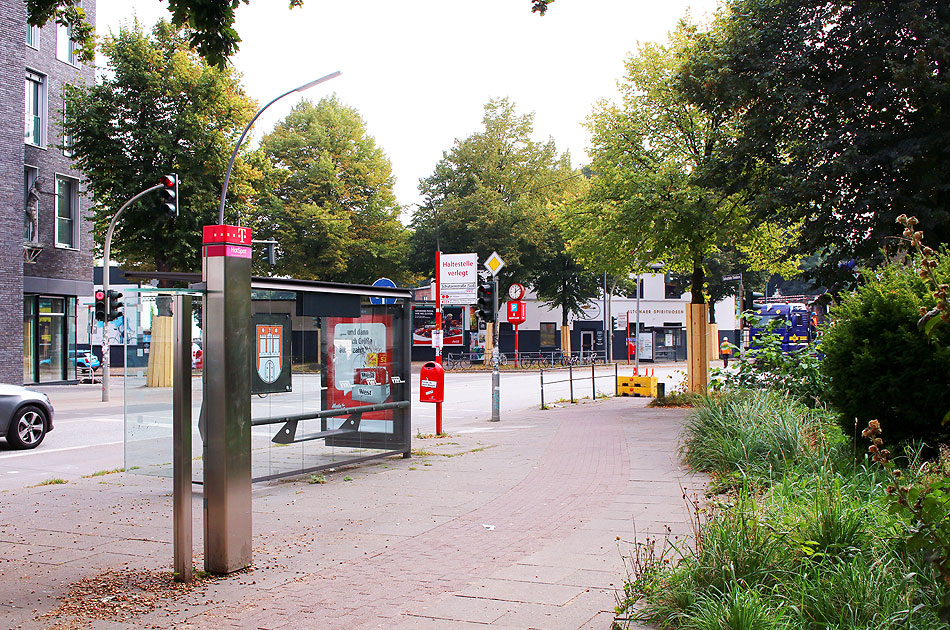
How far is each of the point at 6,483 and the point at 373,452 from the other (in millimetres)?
4671

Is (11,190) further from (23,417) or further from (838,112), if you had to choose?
(838,112)

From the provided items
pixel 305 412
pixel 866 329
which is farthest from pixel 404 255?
pixel 866 329

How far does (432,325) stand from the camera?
54656 mm

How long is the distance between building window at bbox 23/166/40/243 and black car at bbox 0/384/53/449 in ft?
63.5

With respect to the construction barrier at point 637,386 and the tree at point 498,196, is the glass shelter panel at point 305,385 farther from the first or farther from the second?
the tree at point 498,196

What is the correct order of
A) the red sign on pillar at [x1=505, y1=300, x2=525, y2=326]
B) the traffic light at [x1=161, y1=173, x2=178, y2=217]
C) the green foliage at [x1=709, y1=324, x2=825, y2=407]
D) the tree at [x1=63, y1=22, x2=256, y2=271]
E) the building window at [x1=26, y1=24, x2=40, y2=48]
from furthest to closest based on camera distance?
the building window at [x1=26, y1=24, x2=40, y2=48]
the tree at [x1=63, y1=22, x2=256, y2=271]
the red sign on pillar at [x1=505, y1=300, x2=525, y2=326]
the traffic light at [x1=161, y1=173, x2=178, y2=217]
the green foliage at [x1=709, y1=324, x2=825, y2=407]

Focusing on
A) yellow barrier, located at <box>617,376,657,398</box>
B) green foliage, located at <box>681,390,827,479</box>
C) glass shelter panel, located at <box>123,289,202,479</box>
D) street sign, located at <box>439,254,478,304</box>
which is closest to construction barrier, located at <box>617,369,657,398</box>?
yellow barrier, located at <box>617,376,657,398</box>

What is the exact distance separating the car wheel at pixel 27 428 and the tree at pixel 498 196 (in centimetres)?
3559

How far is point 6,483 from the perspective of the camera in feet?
33.6

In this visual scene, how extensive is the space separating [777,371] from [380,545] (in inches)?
367

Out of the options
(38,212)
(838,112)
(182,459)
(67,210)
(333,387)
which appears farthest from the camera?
(67,210)

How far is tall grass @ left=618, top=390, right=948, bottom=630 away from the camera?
393 cm

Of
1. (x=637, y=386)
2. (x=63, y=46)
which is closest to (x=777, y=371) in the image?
(x=637, y=386)

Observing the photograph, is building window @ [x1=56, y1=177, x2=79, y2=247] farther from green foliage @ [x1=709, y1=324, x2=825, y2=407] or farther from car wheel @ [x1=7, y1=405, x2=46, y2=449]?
green foliage @ [x1=709, y1=324, x2=825, y2=407]
